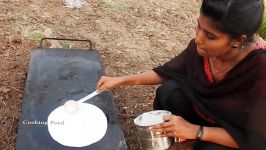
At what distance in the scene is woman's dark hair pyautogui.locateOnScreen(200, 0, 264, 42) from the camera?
1490mm

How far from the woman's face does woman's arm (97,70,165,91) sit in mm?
492

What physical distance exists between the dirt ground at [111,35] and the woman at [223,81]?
0.40m

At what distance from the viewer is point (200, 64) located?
1.94 meters

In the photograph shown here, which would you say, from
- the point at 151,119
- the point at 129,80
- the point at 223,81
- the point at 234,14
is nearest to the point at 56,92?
the point at 129,80

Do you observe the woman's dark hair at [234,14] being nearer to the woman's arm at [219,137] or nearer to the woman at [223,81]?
the woman at [223,81]

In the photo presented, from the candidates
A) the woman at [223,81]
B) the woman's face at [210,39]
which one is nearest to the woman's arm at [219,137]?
the woman at [223,81]

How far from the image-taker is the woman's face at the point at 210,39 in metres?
1.55

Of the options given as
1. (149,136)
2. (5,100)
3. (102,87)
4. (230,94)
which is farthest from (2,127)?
(230,94)

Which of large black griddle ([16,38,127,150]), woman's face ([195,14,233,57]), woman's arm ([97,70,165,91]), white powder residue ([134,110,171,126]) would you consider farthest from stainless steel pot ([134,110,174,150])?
woman's face ([195,14,233,57])

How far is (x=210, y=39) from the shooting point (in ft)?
5.16

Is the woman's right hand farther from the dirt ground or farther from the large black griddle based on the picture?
the dirt ground

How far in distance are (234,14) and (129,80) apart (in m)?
0.70

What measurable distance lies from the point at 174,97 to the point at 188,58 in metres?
0.23

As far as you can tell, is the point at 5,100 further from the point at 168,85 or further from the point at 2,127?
the point at 168,85
